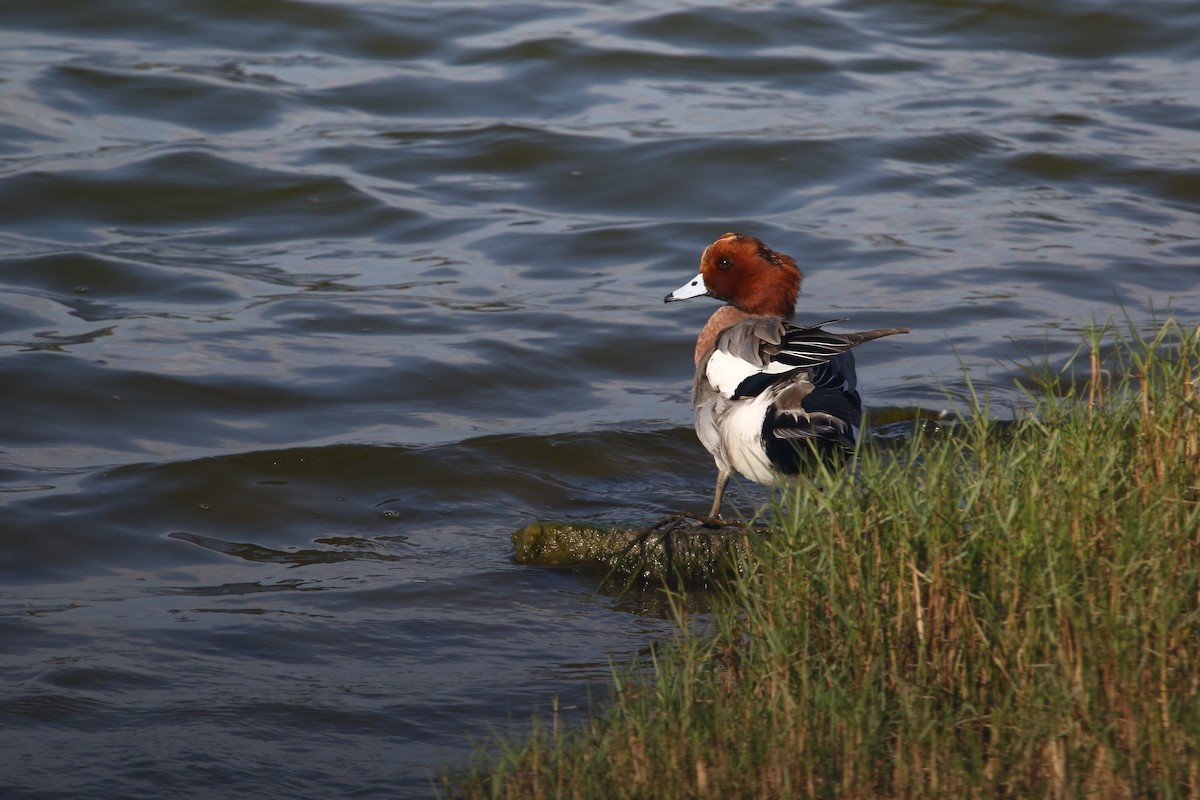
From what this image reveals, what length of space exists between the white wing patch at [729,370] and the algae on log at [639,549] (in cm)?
50

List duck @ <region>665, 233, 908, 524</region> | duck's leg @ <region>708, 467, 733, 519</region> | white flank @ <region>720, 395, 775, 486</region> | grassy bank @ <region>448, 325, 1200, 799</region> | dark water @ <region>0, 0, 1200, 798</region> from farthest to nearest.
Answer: duck's leg @ <region>708, 467, 733, 519</region> < white flank @ <region>720, 395, 775, 486</region> < duck @ <region>665, 233, 908, 524</region> < dark water @ <region>0, 0, 1200, 798</region> < grassy bank @ <region>448, 325, 1200, 799</region>

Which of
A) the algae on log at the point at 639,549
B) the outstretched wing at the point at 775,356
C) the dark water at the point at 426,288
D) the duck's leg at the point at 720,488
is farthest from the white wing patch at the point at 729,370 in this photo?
the dark water at the point at 426,288

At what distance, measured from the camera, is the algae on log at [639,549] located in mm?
4691

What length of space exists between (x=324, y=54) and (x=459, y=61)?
123 centimetres

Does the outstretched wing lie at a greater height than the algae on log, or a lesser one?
greater

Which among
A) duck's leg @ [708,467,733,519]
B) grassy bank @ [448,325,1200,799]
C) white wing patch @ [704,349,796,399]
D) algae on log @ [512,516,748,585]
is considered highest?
white wing patch @ [704,349,796,399]

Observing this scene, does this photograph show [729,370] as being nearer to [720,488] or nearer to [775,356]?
[775,356]

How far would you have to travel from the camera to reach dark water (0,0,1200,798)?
4.16 metres

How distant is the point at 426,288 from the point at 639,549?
4169 mm

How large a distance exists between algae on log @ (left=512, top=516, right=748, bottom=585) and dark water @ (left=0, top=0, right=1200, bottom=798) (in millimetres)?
130

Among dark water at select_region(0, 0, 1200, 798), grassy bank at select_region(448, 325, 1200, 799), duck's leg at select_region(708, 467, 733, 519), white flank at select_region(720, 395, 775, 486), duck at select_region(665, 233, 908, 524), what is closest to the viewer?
grassy bank at select_region(448, 325, 1200, 799)

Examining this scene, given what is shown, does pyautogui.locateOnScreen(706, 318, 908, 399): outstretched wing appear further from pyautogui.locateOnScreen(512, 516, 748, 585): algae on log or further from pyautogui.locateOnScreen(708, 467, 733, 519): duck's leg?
pyautogui.locateOnScreen(512, 516, 748, 585): algae on log

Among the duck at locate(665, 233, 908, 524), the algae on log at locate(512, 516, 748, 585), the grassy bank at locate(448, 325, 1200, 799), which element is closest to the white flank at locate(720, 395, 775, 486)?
the duck at locate(665, 233, 908, 524)

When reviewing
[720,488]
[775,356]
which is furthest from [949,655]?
[720,488]
